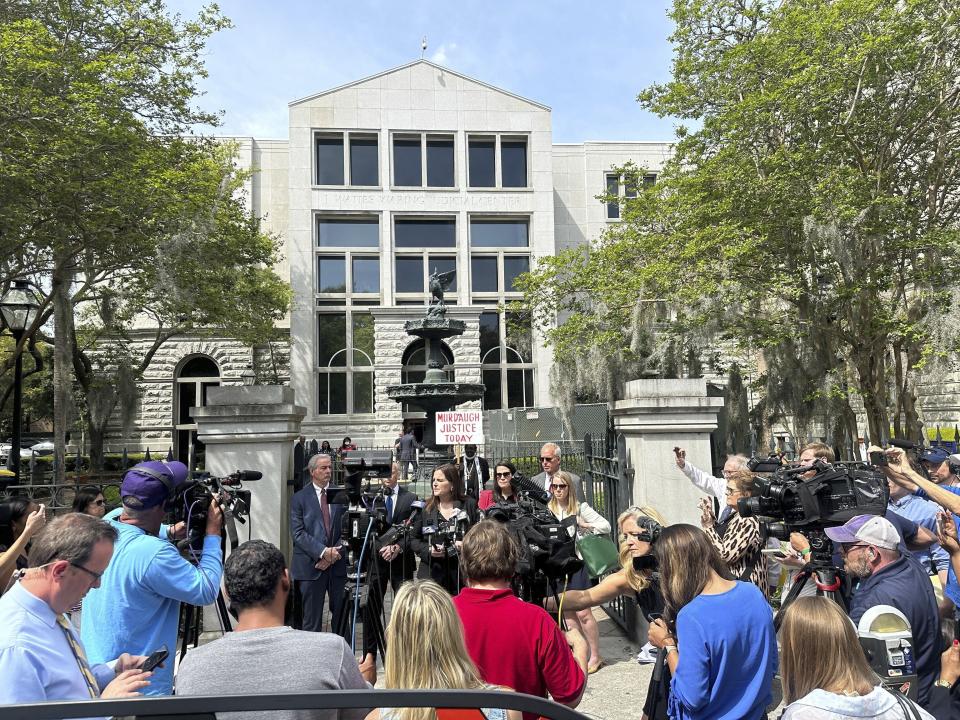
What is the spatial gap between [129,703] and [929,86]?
18.3 m

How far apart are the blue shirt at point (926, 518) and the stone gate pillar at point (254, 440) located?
17.9 ft

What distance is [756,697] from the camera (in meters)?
2.80

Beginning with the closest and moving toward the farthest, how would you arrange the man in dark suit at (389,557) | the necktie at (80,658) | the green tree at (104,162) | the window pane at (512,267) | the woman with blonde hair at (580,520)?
the necktie at (80,658) → the man in dark suit at (389,557) → the woman with blonde hair at (580,520) → the green tree at (104,162) → the window pane at (512,267)

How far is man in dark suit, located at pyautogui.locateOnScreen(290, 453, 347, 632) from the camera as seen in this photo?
566 centimetres

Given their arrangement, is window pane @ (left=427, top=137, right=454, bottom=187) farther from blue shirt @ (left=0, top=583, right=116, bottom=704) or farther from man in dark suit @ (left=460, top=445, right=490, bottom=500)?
blue shirt @ (left=0, top=583, right=116, bottom=704)

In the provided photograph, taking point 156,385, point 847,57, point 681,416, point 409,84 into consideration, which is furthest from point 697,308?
point 156,385

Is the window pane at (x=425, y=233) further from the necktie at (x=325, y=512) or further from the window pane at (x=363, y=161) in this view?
the necktie at (x=325, y=512)

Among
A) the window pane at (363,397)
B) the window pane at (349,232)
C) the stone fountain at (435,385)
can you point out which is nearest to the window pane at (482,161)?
the window pane at (349,232)

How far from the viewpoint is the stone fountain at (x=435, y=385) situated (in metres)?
14.2

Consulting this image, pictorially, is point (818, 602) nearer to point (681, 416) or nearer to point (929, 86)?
point (681, 416)

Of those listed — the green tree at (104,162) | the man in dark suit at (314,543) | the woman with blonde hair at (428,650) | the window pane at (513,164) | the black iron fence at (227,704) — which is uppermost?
the window pane at (513,164)

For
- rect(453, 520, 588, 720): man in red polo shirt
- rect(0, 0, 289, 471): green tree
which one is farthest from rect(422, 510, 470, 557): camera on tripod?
rect(0, 0, 289, 471): green tree

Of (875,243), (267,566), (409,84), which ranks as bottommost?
(267,566)

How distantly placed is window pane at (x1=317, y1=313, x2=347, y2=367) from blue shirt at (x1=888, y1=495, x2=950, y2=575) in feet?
92.9
